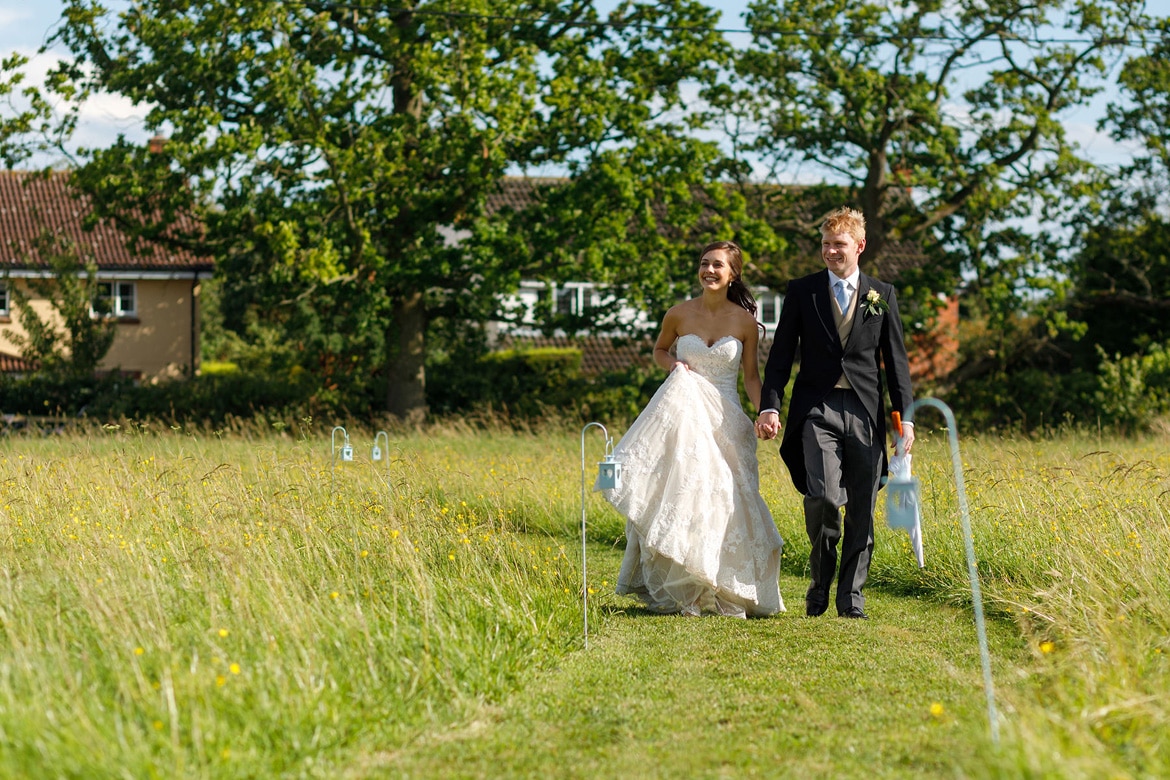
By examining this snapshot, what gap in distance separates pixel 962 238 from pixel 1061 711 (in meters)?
22.0

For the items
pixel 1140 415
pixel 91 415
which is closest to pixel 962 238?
pixel 1140 415

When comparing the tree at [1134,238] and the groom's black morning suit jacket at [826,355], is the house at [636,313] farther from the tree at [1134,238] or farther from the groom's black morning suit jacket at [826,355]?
the groom's black morning suit jacket at [826,355]

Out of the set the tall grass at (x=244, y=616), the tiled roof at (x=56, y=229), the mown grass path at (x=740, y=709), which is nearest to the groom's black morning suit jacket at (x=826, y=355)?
the mown grass path at (x=740, y=709)

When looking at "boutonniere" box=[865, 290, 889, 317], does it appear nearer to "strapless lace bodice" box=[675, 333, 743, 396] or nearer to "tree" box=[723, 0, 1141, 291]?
"strapless lace bodice" box=[675, 333, 743, 396]

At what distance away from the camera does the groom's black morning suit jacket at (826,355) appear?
755cm

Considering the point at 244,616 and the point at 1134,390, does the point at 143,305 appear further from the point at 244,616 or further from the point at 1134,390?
the point at 244,616

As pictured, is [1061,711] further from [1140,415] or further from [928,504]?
[1140,415]

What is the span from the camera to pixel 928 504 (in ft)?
33.5

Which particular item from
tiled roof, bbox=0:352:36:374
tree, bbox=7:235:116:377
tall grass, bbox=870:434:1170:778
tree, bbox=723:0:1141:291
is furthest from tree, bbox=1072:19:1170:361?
tiled roof, bbox=0:352:36:374

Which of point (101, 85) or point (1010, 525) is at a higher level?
point (101, 85)

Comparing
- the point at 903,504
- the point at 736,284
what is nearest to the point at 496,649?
the point at 903,504

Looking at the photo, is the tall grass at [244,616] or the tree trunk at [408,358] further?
the tree trunk at [408,358]

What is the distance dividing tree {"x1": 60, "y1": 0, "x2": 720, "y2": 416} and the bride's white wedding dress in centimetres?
1385

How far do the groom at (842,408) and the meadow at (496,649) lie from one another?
480 mm
